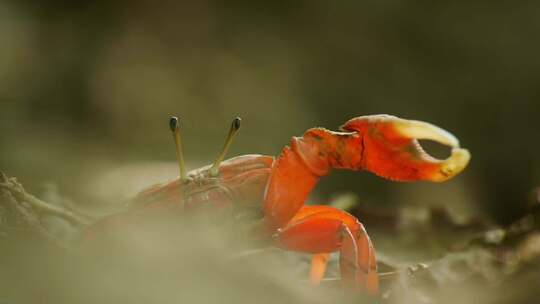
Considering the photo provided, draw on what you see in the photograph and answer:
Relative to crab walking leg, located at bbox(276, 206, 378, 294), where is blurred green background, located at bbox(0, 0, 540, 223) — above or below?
Answer: above

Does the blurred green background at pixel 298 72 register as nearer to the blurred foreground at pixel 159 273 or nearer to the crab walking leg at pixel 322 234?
the crab walking leg at pixel 322 234

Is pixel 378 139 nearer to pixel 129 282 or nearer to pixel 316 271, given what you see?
pixel 316 271

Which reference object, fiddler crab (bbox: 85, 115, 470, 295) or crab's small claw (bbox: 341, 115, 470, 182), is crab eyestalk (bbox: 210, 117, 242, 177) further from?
crab's small claw (bbox: 341, 115, 470, 182)

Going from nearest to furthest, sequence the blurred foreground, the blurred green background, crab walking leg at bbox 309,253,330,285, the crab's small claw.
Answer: the blurred foreground → the crab's small claw → crab walking leg at bbox 309,253,330,285 → the blurred green background

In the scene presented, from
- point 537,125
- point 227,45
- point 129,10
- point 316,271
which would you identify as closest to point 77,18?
point 129,10

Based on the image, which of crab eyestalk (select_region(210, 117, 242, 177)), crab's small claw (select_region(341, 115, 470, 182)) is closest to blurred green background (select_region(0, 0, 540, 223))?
crab eyestalk (select_region(210, 117, 242, 177))

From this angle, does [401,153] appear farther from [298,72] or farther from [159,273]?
[298,72]

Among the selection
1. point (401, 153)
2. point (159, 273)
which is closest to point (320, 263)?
point (401, 153)

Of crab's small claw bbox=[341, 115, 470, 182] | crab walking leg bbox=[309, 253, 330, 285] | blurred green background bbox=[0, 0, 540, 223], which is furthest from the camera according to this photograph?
blurred green background bbox=[0, 0, 540, 223]
